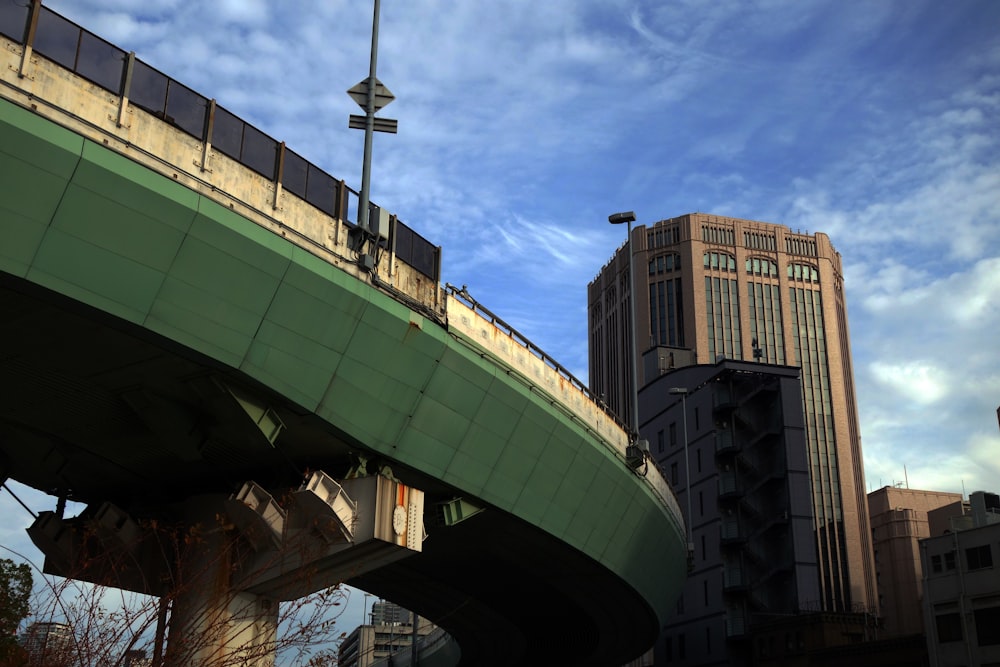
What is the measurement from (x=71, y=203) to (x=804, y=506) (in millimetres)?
67957

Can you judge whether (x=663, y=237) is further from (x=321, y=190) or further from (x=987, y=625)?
(x=321, y=190)

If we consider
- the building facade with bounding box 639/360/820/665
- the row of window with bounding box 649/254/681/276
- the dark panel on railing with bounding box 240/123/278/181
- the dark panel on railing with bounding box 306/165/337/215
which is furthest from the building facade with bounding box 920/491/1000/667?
the row of window with bounding box 649/254/681/276

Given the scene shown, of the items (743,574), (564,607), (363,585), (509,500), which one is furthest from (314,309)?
(743,574)

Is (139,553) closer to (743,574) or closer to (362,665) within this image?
(743,574)

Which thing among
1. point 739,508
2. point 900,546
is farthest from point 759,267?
point 739,508

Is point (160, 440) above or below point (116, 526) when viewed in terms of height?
above

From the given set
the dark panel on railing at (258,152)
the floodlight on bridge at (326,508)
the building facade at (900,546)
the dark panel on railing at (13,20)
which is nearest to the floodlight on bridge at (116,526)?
the floodlight on bridge at (326,508)

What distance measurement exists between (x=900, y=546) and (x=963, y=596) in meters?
86.4

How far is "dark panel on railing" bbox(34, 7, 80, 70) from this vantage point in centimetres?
2016

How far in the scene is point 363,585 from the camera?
46406mm

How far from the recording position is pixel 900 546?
13238 cm

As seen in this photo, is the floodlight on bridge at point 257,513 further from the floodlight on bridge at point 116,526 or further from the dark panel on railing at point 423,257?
the dark panel on railing at point 423,257

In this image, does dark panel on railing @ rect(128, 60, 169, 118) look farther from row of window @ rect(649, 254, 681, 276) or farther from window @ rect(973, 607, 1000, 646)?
row of window @ rect(649, 254, 681, 276)

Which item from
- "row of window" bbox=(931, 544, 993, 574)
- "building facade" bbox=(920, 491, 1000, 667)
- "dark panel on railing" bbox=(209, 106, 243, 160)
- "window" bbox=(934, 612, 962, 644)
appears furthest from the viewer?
"window" bbox=(934, 612, 962, 644)
